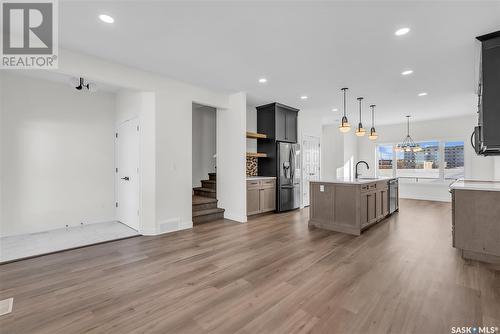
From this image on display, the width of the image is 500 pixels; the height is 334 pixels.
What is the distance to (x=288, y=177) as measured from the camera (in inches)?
249

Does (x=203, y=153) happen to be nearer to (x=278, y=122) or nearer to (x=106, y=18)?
(x=278, y=122)

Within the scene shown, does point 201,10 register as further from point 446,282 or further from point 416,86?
point 416,86

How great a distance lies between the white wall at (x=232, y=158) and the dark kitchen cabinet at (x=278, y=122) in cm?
116

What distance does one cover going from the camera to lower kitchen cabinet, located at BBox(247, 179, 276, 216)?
5598 millimetres

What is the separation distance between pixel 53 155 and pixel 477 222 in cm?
687

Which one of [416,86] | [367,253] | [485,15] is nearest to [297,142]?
[416,86]

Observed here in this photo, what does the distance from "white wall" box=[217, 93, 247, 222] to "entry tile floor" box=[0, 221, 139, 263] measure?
203 centimetres

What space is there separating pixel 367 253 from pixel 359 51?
2.85 m

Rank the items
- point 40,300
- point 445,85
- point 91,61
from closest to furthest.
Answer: point 40,300
point 91,61
point 445,85

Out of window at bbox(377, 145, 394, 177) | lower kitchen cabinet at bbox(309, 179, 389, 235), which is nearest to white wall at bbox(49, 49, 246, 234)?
lower kitchen cabinet at bbox(309, 179, 389, 235)

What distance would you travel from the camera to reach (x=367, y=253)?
3.31 metres

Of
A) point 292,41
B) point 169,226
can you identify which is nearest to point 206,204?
point 169,226

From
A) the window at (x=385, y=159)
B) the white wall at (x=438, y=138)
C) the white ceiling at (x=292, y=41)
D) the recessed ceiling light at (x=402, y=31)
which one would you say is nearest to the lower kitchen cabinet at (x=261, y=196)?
the white ceiling at (x=292, y=41)

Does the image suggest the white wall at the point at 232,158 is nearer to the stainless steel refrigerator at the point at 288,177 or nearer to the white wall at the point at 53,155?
the stainless steel refrigerator at the point at 288,177
